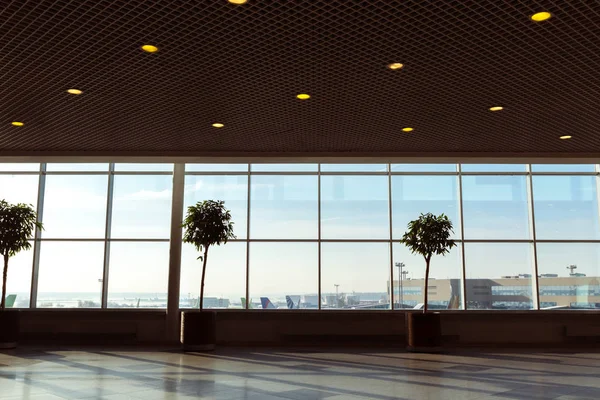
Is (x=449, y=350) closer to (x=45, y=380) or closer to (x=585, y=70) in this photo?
(x=585, y=70)

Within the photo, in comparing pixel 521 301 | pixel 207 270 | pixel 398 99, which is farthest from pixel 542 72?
pixel 207 270

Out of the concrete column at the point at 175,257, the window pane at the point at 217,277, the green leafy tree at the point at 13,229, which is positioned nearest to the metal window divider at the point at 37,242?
the green leafy tree at the point at 13,229

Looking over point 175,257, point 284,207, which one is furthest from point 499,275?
point 175,257

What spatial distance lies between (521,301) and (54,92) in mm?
10349

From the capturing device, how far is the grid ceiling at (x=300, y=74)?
4902 millimetres

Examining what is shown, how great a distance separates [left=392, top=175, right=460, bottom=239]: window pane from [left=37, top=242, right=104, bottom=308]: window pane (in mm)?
6786

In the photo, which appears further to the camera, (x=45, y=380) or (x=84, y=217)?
(x=84, y=217)

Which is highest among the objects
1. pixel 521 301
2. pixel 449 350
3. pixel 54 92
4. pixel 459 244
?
pixel 54 92

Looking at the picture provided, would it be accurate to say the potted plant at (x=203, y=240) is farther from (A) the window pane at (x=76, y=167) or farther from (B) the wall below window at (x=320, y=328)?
(A) the window pane at (x=76, y=167)

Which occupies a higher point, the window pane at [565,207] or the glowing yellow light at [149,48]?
the glowing yellow light at [149,48]

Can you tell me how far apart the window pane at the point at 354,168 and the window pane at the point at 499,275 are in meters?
2.61

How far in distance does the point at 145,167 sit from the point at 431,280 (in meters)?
7.03

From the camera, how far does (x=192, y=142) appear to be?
973cm

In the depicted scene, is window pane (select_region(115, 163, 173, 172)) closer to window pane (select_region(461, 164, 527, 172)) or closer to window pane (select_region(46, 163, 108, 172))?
window pane (select_region(46, 163, 108, 172))
